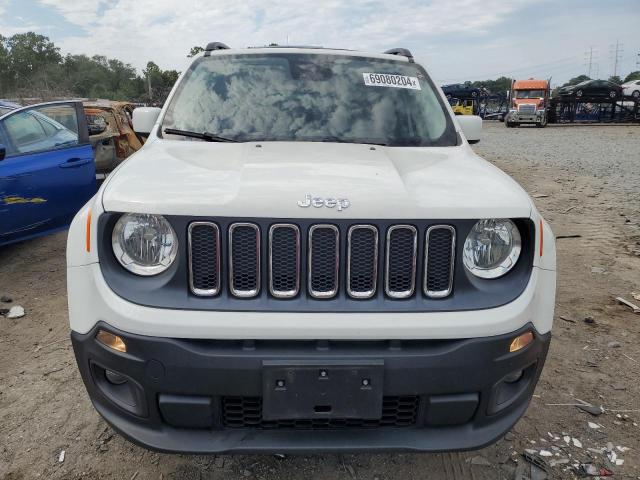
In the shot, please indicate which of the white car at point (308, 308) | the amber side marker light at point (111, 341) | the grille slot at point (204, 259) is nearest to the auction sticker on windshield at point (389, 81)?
the white car at point (308, 308)

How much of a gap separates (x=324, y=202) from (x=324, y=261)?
22 cm

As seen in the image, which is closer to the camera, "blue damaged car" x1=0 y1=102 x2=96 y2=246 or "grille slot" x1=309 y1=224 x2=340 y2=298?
"grille slot" x1=309 y1=224 x2=340 y2=298

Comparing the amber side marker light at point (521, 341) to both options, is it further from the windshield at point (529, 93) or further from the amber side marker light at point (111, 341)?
the windshield at point (529, 93)

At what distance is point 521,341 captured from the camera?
1.98m

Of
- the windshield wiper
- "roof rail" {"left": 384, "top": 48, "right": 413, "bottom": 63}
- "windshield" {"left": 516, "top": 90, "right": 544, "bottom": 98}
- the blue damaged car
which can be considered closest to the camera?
the windshield wiper

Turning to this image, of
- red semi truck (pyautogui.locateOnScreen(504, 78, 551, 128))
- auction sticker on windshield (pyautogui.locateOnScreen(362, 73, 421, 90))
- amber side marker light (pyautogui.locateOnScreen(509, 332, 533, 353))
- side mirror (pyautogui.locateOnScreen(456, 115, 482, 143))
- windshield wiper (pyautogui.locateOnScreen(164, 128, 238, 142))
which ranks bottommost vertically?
amber side marker light (pyautogui.locateOnScreen(509, 332, 533, 353))

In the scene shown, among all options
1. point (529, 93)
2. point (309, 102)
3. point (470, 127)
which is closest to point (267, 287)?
point (309, 102)

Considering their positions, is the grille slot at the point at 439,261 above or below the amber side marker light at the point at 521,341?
above

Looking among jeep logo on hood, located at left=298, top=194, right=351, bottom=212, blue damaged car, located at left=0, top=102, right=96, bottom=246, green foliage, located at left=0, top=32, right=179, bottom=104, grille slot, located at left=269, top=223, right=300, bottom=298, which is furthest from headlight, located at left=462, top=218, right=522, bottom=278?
green foliage, located at left=0, top=32, right=179, bottom=104

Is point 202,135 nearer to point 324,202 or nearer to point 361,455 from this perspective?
point 324,202

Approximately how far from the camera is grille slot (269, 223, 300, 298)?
6.22 ft

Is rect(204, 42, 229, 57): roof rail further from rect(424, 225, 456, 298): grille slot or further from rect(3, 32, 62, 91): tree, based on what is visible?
rect(3, 32, 62, 91): tree

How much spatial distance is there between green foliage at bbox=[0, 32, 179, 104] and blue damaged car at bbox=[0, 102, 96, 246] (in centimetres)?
6493

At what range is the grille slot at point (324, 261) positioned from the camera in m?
1.91
